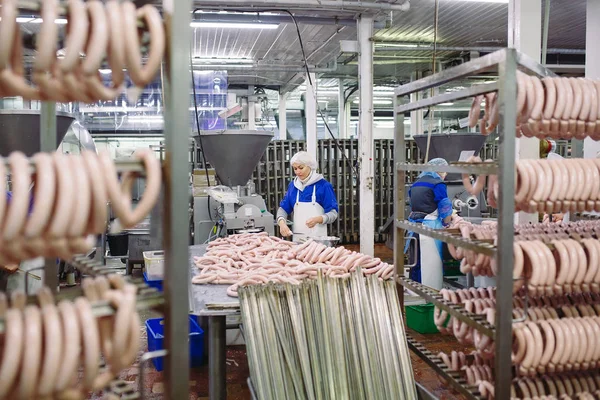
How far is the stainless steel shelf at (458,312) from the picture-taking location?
7.33 ft

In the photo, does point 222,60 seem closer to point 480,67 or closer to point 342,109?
point 342,109

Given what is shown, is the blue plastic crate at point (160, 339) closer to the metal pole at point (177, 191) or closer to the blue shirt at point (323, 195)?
the blue shirt at point (323, 195)

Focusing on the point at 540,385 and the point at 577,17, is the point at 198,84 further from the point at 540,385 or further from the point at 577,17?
the point at 540,385

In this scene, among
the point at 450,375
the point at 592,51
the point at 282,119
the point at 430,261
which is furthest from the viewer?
the point at 282,119

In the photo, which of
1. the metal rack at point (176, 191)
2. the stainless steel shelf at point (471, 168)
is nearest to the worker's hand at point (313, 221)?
the stainless steel shelf at point (471, 168)

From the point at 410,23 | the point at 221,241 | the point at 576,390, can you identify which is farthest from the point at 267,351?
the point at 410,23

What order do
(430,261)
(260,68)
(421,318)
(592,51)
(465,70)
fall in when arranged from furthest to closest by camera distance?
1. (260,68)
2. (430,261)
3. (421,318)
4. (592,51)
5. (465,70)

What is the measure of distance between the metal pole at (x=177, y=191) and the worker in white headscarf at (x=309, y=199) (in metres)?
4.24

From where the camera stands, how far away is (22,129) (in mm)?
5164

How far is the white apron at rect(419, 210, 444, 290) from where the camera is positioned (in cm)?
589

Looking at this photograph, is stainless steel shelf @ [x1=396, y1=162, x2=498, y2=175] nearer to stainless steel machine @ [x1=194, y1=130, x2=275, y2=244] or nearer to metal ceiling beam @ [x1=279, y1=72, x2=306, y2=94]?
stainless steel machine @ [x1=194, y1=130, x2=275, y2=244]

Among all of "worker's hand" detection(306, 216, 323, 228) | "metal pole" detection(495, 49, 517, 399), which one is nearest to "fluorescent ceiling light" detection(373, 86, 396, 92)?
"worker's hand" detection(306, 216, 323, 228)

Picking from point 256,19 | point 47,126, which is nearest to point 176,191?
point 47,126

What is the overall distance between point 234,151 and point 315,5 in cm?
220
